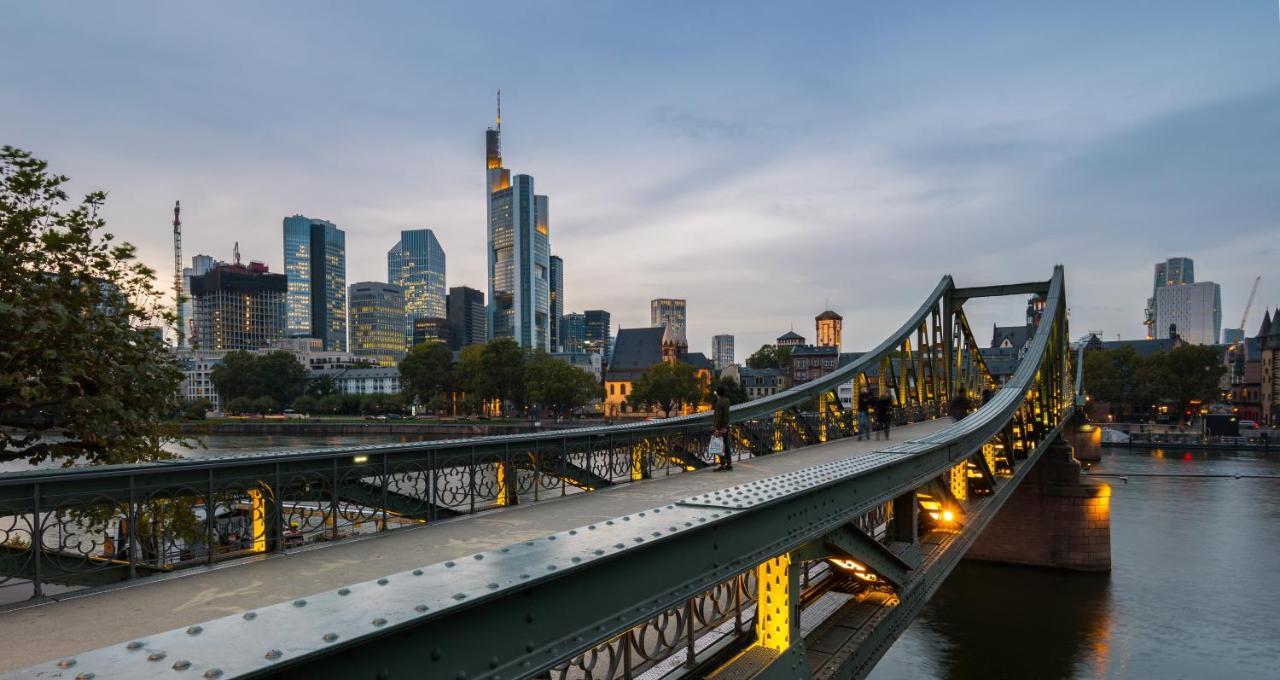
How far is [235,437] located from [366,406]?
25.7 meters

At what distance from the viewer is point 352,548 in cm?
708

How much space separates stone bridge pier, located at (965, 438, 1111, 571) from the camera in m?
32.5

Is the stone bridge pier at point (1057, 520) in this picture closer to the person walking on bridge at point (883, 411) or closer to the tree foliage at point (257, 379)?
the person walking on bridge at point (883, 411)

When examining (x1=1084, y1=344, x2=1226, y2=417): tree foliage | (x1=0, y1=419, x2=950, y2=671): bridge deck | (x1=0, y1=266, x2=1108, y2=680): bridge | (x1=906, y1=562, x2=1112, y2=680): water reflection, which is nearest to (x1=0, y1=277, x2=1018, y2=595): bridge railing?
(x1=0, y1=266, x2=1108, y2=680): bridge

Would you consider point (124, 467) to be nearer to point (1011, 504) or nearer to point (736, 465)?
point (736, 465)

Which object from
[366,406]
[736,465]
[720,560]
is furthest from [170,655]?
[366,406]

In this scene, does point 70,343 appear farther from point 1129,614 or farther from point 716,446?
point 1129,614

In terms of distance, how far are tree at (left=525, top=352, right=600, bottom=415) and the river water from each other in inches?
2740

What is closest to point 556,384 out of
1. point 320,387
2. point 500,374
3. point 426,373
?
point 500,374

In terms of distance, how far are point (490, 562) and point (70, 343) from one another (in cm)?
1044

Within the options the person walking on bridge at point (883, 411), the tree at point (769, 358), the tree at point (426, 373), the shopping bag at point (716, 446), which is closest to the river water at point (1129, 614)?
the person walking on bridge at point (883, 411)

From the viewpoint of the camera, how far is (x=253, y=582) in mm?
5879

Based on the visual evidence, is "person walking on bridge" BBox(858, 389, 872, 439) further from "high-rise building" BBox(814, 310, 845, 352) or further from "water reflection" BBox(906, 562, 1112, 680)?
"high-rise building" BBox(814, 310, 845, 352)

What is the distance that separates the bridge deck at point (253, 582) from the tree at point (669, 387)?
307 feet
